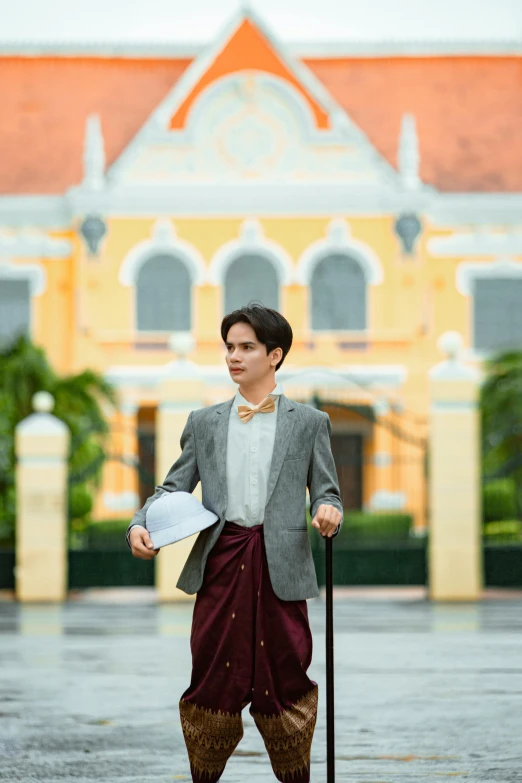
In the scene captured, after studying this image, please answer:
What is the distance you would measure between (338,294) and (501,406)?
243 inches

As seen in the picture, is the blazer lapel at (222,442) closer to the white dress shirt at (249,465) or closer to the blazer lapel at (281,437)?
the white dress shirt at (249,465)

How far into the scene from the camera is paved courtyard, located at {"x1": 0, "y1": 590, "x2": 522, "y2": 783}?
220 inches

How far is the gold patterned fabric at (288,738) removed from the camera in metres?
4.34

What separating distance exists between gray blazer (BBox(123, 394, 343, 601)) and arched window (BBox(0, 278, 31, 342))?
856 inches

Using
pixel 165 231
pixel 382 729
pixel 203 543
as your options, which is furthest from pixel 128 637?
pixel 165 231

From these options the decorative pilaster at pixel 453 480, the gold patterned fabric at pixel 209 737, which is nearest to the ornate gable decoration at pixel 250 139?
the decorative pilaster at pixel 453 480

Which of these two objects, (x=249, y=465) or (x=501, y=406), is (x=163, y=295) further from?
(x=249, y=465)

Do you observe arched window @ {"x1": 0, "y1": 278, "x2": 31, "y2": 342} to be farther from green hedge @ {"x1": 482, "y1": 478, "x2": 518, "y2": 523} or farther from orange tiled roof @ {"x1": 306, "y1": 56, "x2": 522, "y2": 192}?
green hedge @ {"x1": 482, "y1": 478, "x2": 518, "y2": 523}

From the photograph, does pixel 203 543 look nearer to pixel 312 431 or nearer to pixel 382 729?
pixel 312 431

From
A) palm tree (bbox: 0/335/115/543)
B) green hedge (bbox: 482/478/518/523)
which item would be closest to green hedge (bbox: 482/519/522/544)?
green hedge (bbox: 482/478/518/523)

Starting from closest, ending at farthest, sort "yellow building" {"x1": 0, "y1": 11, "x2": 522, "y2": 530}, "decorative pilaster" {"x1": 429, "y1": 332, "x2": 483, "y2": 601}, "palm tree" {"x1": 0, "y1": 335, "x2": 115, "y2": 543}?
"decorative pilaster" {"x1": 429, "y1": 332, "x2": 483, "y2": 601}, "palm tree" {"x1": 0, "y1": 335, "x2": 115, "y2": 543}, "yellow building" {"x1": 0, "y1": 11, "x2": 522, "y2": 530}

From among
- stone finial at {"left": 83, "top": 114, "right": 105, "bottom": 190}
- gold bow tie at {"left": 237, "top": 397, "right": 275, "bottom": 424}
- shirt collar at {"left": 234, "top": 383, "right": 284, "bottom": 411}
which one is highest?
stone finial at {"left": 83, "top": 114, "right": 105, "bottom": 190}

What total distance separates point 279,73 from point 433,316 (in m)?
5.19

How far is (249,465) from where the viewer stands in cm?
446
